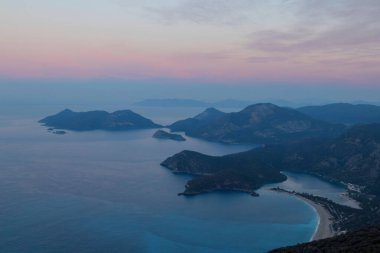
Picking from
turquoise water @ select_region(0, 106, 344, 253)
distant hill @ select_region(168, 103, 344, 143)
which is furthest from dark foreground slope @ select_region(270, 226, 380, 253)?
distant hill @ select_region(168, 103, 344, 143)

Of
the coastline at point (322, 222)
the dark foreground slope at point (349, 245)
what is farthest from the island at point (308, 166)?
the dark foreground slope at point (349, 245)

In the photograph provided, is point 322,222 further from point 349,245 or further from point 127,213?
point 349,245

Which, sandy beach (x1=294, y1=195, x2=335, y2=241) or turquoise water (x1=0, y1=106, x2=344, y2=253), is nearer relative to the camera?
turquoise water (x1=0, y1=106, x2=344, y2=253)

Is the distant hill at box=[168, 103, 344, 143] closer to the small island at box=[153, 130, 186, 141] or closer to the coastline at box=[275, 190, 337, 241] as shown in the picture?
the small island at box=[153, 130, 186, 141]

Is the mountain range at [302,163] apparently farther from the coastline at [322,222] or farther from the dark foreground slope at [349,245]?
the dark foreground slope at [349,245]

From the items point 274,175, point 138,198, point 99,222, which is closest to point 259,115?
point 274,175

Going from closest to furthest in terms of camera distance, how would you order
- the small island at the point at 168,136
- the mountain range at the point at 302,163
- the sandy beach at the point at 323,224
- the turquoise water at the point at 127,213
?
the turquoise water at the point at 127,213
the sandy beach at the point at 323,224
the mountain range at the point at 302,163
the small island at the point at 168,136

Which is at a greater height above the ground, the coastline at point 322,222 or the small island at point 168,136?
the small island at point 168,136
